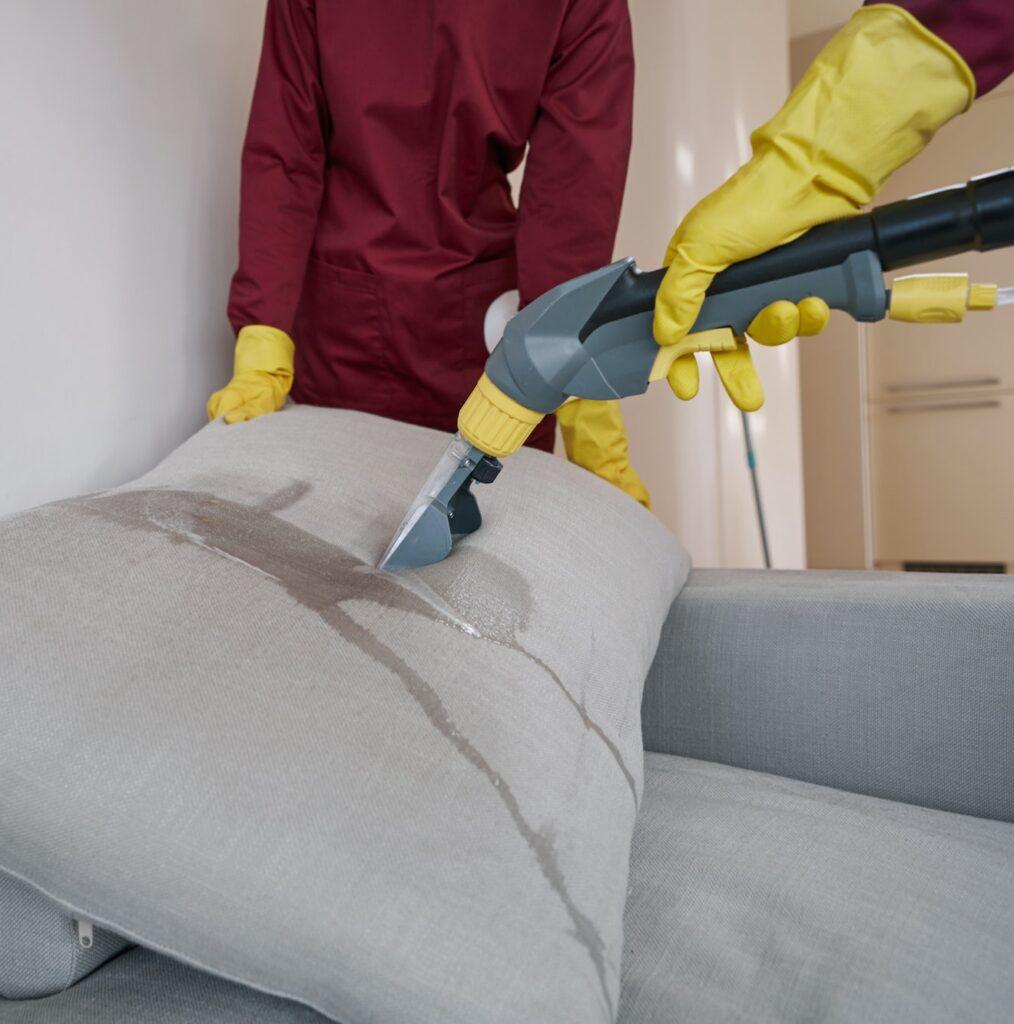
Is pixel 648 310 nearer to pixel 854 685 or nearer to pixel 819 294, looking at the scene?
pixel 819 294

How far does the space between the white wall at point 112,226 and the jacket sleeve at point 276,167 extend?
82mm

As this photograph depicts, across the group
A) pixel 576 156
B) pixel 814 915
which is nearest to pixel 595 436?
pixel 576 156

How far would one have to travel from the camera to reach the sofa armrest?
0.93 m

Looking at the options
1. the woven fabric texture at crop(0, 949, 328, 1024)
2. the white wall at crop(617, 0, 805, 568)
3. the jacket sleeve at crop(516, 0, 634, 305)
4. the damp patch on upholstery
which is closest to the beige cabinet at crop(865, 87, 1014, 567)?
the white wall at crop(617, 0, 805, 568)

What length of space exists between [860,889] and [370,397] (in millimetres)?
893

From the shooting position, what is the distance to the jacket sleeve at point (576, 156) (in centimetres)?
124

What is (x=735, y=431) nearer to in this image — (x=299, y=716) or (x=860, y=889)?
(x=860, y=889)

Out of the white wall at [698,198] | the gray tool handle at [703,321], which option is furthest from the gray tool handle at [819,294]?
the white wall at [698,198]

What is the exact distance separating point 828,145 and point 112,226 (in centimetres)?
79

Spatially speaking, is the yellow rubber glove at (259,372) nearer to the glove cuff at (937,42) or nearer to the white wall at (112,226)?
the white wall at (112,226)

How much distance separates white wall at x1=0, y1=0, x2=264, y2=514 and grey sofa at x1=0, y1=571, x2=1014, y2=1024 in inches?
25.0

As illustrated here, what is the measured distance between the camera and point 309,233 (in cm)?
128

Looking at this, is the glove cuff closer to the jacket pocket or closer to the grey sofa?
the grey sofa

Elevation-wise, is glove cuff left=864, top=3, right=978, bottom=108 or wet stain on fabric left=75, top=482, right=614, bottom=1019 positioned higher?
glove cuff left=864, top=3, right=978, bottom=108
